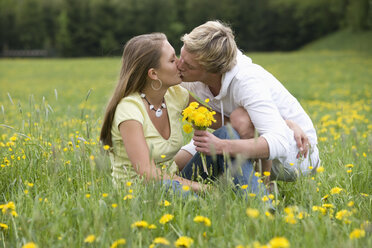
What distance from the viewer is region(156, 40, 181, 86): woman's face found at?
285 cm

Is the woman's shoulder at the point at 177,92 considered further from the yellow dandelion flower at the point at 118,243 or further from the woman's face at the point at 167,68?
the yellow dandelion flower at the point at 118,243

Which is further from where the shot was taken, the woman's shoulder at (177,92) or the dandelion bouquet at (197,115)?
the woman's shoulder at (177,92)

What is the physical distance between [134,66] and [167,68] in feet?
0.72

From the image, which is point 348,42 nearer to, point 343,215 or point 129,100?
point 129,100

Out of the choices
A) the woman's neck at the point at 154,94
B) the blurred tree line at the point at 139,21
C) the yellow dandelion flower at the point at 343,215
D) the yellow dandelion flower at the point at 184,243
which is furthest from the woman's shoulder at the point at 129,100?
the blurred tree line at the point at 139,21

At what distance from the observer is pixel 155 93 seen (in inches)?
116

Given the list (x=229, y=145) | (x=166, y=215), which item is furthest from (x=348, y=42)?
(x=166, y=215)

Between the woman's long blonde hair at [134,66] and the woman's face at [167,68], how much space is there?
0.10 ft

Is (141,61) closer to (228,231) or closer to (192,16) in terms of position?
(228,231)

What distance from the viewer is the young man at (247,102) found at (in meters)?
2.55

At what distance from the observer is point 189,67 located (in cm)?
292

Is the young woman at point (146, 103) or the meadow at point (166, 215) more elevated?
the young woman at point (146, 103)

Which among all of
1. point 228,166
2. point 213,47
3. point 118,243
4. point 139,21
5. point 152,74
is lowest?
point 118,243

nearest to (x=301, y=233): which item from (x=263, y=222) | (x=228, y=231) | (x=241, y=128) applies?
(x=263, y=222)
